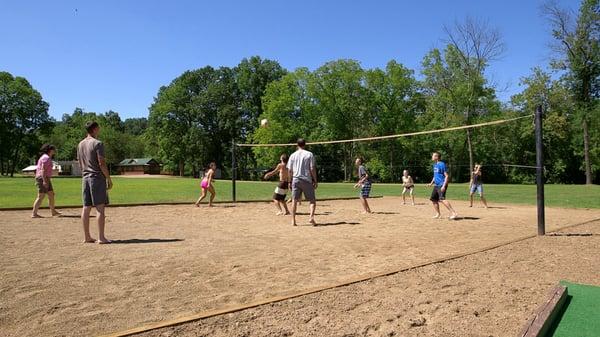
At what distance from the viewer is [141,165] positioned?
92000 mm

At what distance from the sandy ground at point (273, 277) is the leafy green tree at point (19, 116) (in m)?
65.4

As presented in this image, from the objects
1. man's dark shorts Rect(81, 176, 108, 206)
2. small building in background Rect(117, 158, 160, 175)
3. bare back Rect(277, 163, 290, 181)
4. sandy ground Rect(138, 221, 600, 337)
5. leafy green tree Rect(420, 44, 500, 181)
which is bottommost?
sandy ground Rect(138, 221, 600, 337)

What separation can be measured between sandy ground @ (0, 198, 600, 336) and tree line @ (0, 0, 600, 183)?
101 ft

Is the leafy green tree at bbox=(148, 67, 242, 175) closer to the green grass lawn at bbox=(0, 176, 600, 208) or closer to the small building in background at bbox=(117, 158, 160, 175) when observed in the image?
the small building in background at bbox=(117, 158, 160, 175)

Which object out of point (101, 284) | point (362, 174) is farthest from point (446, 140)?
point (101, 284)

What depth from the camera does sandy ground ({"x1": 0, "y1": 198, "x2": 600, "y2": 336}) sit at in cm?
349

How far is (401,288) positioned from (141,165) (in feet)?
308

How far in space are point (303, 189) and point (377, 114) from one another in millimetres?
45331

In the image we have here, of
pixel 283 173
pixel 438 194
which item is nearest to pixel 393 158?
pixel 283 173

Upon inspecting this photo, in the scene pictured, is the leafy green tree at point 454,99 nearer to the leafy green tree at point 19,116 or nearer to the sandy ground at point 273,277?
the sandy ground at point 273,277

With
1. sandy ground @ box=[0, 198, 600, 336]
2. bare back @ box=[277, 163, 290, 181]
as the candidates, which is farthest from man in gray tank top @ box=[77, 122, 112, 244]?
bare back @ box=[277, 163, 290, 181]

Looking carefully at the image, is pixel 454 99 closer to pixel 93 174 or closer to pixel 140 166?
pixel 93 174

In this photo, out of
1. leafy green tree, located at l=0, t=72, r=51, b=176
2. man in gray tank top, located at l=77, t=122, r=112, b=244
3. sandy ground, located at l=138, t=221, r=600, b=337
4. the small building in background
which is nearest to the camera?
sandy ground, located at l=138, t=221, r=600, b=337

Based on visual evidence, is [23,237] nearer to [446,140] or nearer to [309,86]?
[446,140]
